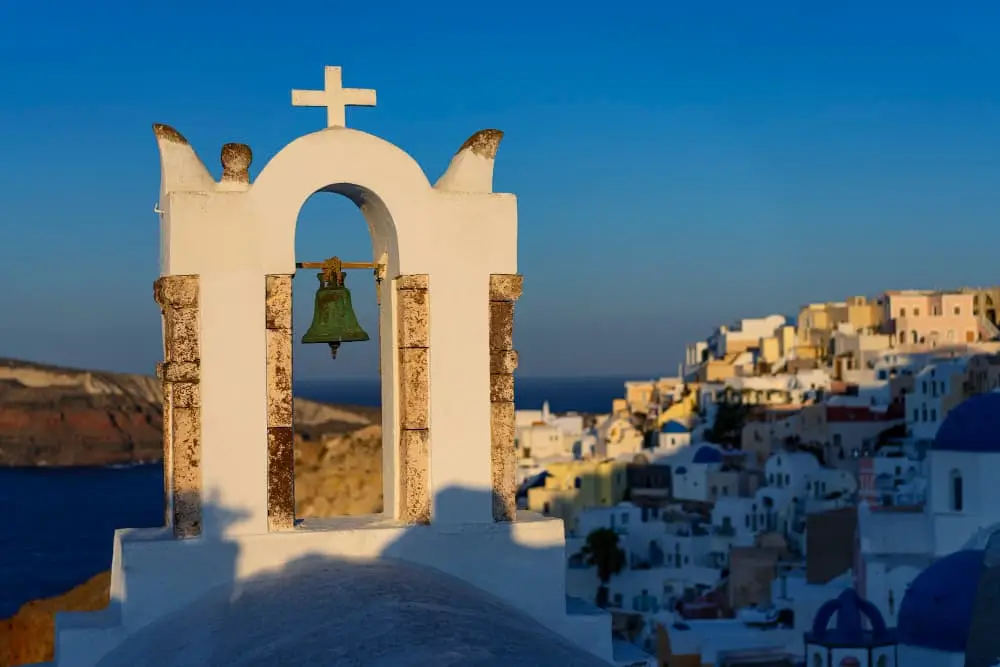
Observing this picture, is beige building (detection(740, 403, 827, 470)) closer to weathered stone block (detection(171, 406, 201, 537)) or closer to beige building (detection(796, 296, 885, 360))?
beige building (detection(796, 296, 885, 360))

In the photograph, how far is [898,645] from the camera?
18.6 meters

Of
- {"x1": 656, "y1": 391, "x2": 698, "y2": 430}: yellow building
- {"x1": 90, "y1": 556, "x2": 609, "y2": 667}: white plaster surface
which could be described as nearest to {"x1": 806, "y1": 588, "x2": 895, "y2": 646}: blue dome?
{"x1": 90, "y1": 556, "x2": 609, "y2": 667}: white plaster surface

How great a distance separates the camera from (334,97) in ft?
17.7

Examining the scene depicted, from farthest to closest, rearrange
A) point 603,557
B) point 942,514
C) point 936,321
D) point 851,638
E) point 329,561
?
point 936,321, point 603,557, point 942,514, point 851,638, point 329,561

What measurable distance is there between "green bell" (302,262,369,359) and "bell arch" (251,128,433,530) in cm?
16

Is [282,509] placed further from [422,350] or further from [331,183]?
[331,183]

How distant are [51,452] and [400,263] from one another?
8389cm

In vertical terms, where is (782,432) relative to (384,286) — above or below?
below

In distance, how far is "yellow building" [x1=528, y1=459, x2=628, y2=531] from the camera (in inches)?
1750

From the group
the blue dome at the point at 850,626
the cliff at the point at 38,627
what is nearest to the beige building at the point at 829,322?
the blue dome at the point at 850,626

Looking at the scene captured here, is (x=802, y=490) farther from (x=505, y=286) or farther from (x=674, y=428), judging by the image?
(x=505, y=286)

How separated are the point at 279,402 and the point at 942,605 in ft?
48.9

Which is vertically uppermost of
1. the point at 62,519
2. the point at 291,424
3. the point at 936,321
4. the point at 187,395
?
the point at 936,321

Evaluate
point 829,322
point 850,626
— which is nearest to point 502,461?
point 850,626
